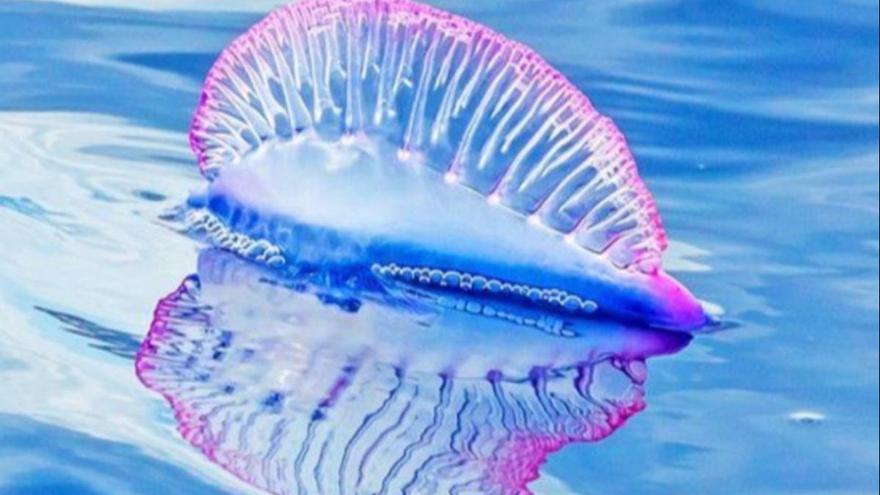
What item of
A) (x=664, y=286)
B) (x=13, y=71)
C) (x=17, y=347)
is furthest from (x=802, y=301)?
(x=13, y=71)

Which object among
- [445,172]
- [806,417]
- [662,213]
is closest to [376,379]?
[445,172]

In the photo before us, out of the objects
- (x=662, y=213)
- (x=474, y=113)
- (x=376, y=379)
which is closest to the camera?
(x=376, y=379)

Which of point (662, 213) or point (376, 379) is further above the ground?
point (662, 213)

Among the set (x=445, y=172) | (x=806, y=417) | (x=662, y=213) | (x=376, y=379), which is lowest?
(x=376, y=379)

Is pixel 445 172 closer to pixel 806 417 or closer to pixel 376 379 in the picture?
pixel 376 379

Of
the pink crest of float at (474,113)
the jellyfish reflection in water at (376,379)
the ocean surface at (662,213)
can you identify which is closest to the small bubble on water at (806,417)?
the ocean surface at (662,213)

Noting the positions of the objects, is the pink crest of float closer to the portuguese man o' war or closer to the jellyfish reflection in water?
the portuguese man o' war

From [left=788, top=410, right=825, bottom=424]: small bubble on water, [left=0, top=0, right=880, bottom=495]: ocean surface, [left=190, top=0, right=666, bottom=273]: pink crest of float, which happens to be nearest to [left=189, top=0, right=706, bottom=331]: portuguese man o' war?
[left=190, top=0, right=666, bottom=273]: pink crest of float
